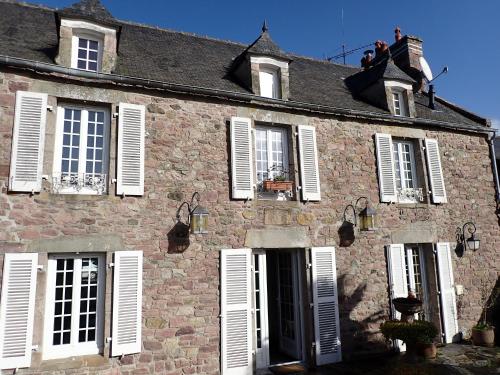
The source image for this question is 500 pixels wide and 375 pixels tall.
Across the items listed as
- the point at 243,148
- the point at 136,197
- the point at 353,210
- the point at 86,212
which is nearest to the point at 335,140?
the point at 353,210

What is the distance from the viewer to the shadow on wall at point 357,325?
7469mm

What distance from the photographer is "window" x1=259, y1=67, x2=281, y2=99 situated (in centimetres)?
809

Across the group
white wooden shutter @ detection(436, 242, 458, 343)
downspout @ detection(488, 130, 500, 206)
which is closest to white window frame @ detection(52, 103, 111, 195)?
white wooden shutter @ detection(436, 242, 458, 343)

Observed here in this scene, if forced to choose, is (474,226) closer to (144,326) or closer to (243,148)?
(243,148)

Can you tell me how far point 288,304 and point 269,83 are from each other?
16.1 feet

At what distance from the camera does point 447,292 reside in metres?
8.48

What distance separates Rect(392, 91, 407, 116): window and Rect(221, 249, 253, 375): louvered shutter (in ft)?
18.4

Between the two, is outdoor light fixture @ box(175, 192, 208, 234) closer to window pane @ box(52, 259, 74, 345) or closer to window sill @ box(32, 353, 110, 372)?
window pane @ box(52, 259, 74, 345)

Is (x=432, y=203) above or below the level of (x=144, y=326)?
above

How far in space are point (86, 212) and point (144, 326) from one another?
213 cm

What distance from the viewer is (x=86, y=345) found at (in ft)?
19.0

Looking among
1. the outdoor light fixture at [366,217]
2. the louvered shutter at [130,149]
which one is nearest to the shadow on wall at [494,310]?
the outdoor light fixture at [366,217]

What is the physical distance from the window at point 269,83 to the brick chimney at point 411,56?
5.38 meters

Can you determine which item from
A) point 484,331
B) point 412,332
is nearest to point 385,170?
point 412,332
